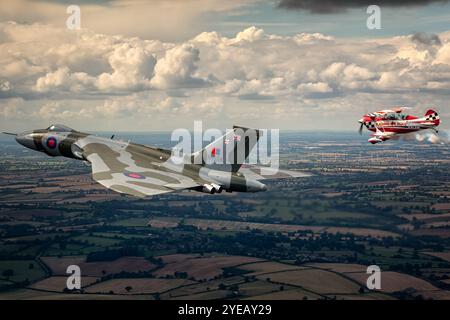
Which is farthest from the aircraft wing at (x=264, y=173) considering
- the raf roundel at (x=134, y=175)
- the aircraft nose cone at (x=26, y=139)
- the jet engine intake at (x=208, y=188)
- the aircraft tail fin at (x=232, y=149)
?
the aircraft nose cone at (x=26, y=139)

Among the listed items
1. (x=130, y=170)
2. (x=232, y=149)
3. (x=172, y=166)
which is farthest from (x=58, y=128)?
(x=232, y=149)

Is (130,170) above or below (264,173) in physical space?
above

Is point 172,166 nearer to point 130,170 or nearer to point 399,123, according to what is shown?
point 130,170

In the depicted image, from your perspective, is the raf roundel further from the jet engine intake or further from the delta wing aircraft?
the jet engine intake

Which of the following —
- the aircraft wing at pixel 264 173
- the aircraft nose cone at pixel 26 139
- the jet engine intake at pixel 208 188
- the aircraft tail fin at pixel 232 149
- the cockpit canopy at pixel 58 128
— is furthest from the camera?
the aircraft nose cone at pixel 26 139

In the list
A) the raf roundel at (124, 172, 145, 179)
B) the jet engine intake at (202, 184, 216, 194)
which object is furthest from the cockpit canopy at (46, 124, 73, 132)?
the jet engine intake at (202, 184, 216, 194)

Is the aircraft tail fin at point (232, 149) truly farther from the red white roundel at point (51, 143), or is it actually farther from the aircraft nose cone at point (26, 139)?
the aircraft nose cone at point (26, 139)

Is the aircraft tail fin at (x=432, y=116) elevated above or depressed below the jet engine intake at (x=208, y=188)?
above

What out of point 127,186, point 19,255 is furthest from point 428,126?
point 19,255
